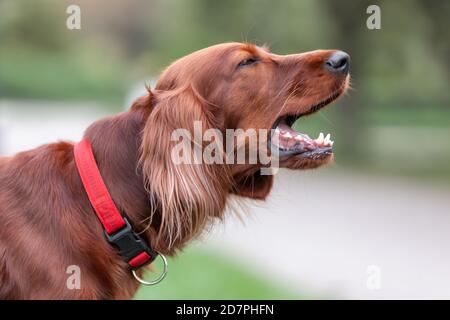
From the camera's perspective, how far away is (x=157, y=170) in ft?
10.4

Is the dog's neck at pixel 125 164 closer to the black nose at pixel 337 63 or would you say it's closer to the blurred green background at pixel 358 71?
the black nose at pixel 337 63

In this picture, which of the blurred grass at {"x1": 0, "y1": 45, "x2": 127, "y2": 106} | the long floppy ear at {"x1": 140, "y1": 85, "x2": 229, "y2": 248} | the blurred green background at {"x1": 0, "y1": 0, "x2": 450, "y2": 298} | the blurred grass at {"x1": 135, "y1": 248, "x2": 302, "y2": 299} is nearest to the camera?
the long floppy ear at {"x1": 140, "y1": 85, "x2": 229, "y2": 248}

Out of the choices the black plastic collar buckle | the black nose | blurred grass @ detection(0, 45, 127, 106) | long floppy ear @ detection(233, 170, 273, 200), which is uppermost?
the black nose

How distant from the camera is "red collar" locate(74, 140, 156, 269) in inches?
122

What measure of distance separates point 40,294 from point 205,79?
1.27 m

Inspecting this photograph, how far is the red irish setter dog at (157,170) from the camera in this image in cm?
304

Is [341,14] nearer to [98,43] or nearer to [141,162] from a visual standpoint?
[141,162]

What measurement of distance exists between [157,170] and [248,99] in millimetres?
639

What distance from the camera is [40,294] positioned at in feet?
9.82

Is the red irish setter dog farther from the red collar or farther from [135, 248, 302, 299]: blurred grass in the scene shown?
[135, 248, 302, 299]: blurred grass

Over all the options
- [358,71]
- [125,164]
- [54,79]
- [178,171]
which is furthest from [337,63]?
[54,79]

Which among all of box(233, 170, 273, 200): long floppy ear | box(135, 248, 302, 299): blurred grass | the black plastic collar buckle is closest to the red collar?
the black plastic collar buckle

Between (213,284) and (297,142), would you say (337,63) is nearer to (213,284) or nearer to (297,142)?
(297,142)

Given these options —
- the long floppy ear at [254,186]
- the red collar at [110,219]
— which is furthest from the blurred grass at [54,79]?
the red collar at [110,219]
